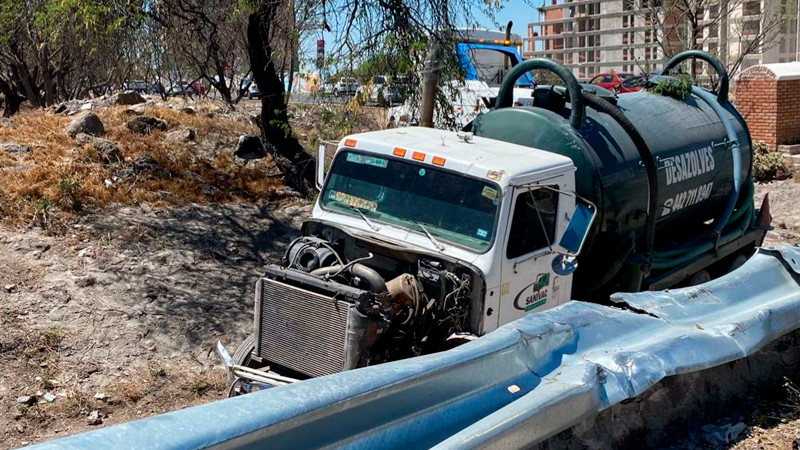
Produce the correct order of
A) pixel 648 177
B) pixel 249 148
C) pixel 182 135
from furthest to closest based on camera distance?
pixel 249 148
pixel 182 135
pixel 648 177

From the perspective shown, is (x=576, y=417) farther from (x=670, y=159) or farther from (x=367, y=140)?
(x=670, y=159)

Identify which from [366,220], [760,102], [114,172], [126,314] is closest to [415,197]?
[366,220]

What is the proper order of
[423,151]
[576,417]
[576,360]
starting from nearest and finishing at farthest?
1. [576,417]
2. [576,360]
3. [423,151]

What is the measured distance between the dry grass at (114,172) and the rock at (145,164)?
80 mm

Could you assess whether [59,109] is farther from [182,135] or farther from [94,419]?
[94,419]

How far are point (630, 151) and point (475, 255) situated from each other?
2249 mm

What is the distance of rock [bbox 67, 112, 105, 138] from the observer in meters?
12.2

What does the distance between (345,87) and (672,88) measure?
4.01m

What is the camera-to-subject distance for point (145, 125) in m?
13.2

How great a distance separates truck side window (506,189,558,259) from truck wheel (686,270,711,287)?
9.21 ft

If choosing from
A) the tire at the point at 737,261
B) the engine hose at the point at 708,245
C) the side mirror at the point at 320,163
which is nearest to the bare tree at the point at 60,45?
the side mirror at the point at 320,163

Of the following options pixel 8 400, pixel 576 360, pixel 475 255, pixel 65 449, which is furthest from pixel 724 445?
pixel 8 400

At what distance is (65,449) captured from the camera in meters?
3.24

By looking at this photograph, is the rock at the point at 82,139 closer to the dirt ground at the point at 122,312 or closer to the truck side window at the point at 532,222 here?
the dirt ground at the point at 122,312
